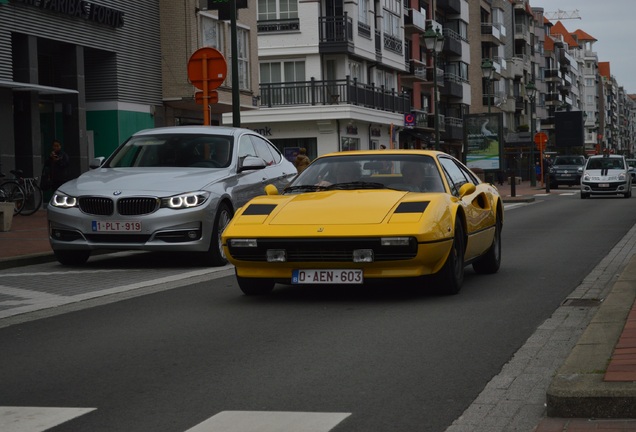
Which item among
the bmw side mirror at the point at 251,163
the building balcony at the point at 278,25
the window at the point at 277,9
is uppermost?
the window at the point at 277,9

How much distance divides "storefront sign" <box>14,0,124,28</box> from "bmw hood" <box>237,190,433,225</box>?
19106 mm

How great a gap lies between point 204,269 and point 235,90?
33.3ft

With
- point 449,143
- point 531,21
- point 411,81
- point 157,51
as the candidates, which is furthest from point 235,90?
point 531,21

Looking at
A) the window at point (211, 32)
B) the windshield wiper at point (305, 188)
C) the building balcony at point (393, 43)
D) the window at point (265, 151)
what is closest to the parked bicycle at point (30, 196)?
the window at point (211, 32)

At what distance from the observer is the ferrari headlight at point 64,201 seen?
13938 mm

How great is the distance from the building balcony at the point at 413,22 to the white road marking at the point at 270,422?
66802 mm

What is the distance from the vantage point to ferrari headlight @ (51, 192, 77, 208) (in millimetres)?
13938

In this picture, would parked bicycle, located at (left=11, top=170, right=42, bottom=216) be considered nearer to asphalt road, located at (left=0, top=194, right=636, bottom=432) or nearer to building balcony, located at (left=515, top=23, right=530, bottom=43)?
asphalt road, located at (left=0, top=194, right=636, bottom=432)

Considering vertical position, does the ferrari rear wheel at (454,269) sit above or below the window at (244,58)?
below

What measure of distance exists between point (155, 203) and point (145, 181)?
1.58ft

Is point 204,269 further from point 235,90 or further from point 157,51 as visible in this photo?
point 157,51

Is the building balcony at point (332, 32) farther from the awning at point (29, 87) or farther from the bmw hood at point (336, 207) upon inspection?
the bmw hood at point (336, 207)

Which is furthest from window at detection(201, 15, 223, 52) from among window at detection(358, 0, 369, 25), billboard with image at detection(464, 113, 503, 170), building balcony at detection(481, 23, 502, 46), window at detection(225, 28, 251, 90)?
building balcony at detection(481, 23, 502, 46)

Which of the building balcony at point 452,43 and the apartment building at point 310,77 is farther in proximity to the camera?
the building balcony at point 452,43
